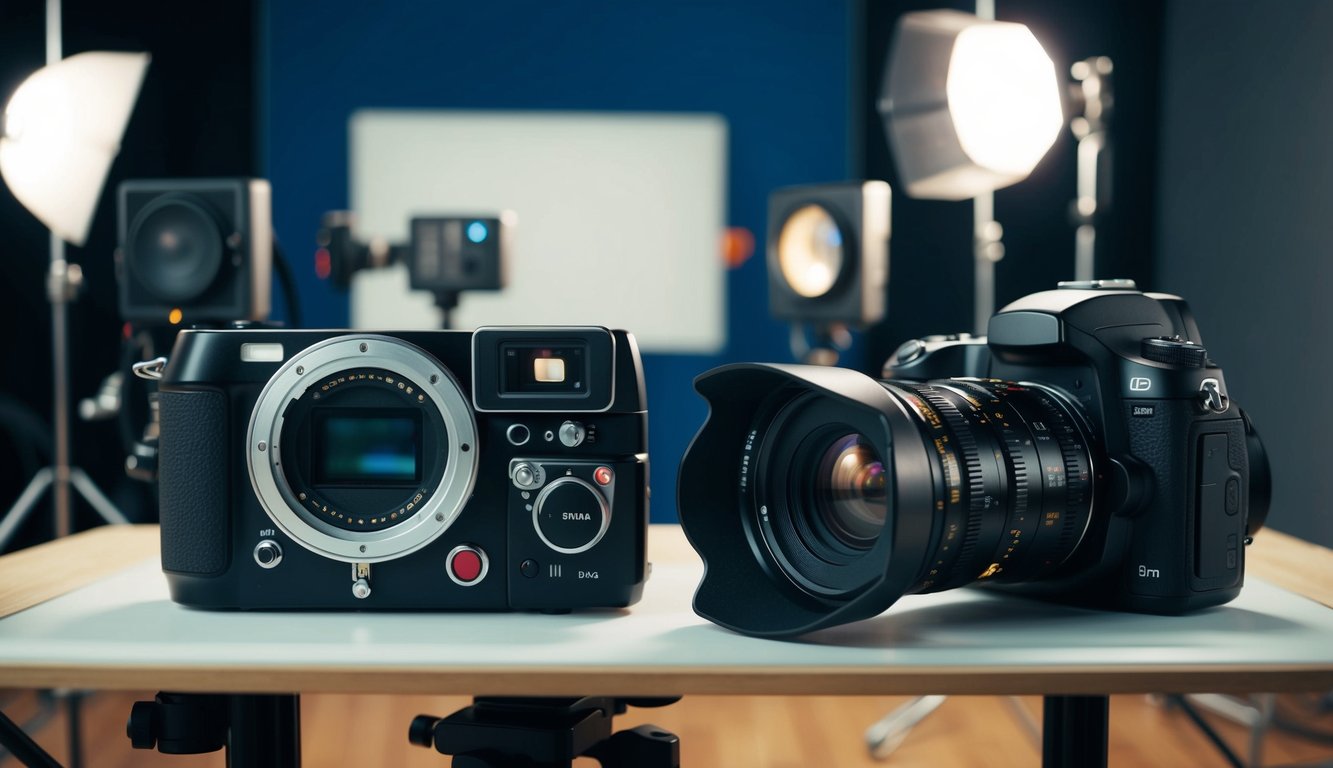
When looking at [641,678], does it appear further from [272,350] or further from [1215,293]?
[1215,293]

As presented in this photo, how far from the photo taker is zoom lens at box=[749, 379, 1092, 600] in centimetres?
81

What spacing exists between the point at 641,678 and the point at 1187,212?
8.88ft

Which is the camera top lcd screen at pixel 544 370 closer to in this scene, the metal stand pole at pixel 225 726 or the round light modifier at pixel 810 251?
the metal stand pole at pixel 225 726

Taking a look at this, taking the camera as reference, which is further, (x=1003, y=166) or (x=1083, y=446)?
(x=1003, y=166)

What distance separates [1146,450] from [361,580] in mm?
586

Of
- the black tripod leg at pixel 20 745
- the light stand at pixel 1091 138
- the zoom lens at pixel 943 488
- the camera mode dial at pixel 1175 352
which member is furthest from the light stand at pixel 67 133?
the light stand at pixel 1091 138

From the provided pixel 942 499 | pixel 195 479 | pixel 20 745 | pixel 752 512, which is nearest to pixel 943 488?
pixel 942 499

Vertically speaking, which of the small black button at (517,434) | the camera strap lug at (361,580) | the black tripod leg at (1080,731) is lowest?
the black tripod leg at (1080,731)

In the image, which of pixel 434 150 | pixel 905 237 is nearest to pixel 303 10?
pixel 434 150

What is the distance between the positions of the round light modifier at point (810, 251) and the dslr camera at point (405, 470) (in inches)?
52.2

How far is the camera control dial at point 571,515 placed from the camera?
2.77 feet

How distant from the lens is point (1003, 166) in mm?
1581

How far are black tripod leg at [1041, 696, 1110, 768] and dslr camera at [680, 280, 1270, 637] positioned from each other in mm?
93

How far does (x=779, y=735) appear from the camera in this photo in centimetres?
238
